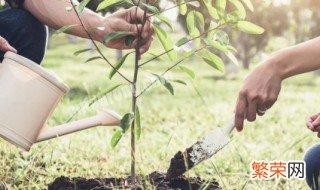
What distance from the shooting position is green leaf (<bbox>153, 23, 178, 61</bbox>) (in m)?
1.84

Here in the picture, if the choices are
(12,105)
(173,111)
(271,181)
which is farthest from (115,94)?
(173,111)

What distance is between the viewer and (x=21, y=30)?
97.0 inches

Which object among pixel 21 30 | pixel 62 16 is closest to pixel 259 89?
pixel 62 16

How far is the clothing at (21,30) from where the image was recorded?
2443 millimetres

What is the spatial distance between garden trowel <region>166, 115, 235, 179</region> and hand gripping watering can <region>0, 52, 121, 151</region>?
0.29m

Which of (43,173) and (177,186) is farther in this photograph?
(43,173)

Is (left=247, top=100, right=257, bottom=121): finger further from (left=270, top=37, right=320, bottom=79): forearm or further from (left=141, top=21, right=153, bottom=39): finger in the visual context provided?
(left=141, top=21, right=153, bottom=39): finger

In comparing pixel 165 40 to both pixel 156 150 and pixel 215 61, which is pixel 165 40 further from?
pixel 156 150

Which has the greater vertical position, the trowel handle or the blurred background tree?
the blurred background tree

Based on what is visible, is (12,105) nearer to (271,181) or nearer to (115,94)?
(115,94)

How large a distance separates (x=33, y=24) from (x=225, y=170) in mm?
1292

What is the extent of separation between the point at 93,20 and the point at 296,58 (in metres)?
0.88

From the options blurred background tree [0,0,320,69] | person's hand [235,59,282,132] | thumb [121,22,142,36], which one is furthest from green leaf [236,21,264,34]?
blurred background tree [0,0,320,69]

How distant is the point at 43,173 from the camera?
2.68m
